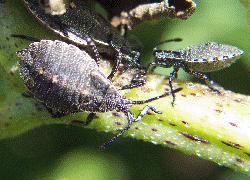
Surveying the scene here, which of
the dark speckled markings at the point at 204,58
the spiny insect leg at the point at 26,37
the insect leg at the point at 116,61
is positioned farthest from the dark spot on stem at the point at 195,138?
the spiny insect leg at the point at 26,37

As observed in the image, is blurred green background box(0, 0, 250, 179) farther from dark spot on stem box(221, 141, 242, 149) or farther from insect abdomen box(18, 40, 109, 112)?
dark spot on stem box(221, 141, 242, 149)

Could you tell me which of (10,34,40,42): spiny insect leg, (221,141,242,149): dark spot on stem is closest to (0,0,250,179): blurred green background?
(10,34,40,42): spiny insect leg

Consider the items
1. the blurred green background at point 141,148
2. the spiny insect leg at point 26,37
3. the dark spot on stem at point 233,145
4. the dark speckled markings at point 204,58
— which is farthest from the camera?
the blurred green background at point 141,148

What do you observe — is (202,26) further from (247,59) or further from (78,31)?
(78,31)

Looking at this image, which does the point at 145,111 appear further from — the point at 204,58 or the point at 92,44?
the point at 204,58

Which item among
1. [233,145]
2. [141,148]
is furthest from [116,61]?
[141,148]

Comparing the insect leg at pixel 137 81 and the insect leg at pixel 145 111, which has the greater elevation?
the insect leg at pixel 137 81

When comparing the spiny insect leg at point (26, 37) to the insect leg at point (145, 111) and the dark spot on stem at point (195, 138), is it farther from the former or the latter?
the dark spot on stem at point (195, 138)
